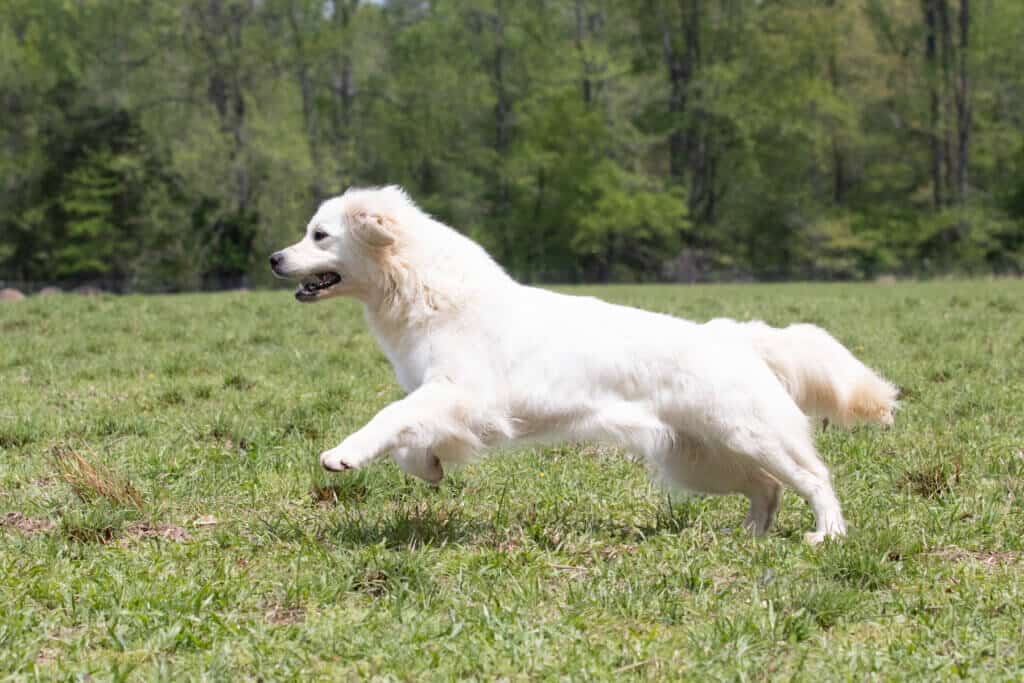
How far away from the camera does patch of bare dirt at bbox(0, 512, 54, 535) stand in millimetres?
5625

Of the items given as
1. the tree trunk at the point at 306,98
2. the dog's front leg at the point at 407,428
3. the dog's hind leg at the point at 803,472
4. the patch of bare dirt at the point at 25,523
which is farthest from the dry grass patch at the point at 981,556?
the tree trunk at the point at 306,98

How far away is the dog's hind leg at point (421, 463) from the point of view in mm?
5660

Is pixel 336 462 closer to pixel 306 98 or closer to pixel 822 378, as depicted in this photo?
pixel 822 378

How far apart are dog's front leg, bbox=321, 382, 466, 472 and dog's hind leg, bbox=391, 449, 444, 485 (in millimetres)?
41

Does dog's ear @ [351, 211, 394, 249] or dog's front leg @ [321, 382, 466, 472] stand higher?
dog's ear @ [351, 211, 394, 249]

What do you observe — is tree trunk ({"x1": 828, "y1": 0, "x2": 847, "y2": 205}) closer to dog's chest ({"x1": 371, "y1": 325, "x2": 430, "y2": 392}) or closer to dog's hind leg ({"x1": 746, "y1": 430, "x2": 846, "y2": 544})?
dog's hind leg ({"x1": 746, "y1": 430, "x2": 846, "y2": 544})

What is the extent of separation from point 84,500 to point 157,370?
5.55m

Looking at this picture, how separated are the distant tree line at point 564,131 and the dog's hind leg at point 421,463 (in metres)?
43.7

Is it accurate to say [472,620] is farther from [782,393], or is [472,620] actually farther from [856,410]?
[856,410]

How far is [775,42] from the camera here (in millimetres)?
59031

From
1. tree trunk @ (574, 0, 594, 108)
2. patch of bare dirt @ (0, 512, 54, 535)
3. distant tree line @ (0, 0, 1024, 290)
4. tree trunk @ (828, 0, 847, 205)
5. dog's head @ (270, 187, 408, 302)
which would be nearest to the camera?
patch of bare dirt @ (0, 512, 54, 535)

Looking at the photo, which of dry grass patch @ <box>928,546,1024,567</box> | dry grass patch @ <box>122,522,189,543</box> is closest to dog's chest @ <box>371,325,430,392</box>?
dry grass patch @ <box>122,522,189,543</box>

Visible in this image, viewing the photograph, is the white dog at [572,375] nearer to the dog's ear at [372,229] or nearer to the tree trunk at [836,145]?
the dog's ear at [372,229]

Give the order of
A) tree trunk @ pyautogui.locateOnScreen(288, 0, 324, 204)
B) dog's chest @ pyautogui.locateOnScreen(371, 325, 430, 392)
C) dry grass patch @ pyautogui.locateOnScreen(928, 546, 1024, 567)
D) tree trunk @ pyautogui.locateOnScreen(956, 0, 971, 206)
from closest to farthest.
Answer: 1. dry grass patch @ pyautogui.locateOnScreen(928, 546, 1024, 567)
2. dog's chest @ pyautogui.locateOnScreen(371, 325, 430, 392)
3. tree trunk @ pyautogui.locateOnScreen(288, 0, 324, 204)
4. tree trunk @ pyautogui.locateOnScreen(956, 0, 971, 206)
